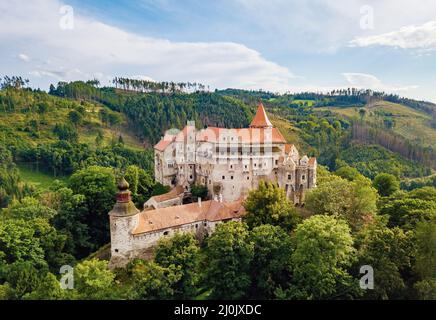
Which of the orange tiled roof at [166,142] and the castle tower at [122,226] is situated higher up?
the orange tiled roof at [166,142]

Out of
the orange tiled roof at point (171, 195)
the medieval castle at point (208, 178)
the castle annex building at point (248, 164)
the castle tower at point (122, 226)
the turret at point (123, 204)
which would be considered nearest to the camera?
the turret at point (123, 204)

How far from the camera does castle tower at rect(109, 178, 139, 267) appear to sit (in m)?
47.9

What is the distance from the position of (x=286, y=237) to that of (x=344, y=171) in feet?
163

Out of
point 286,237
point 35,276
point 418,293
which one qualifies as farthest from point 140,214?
point 418,293

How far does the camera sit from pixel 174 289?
39.4 metres

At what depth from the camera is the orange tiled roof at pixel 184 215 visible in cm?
5088

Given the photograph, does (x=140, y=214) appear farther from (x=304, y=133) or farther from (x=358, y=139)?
(x=358, y=139)

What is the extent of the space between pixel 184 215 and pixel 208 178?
1394 cm

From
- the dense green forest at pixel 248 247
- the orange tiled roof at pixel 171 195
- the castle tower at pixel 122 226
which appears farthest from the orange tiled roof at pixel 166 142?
the castle tower at pixel 122 226

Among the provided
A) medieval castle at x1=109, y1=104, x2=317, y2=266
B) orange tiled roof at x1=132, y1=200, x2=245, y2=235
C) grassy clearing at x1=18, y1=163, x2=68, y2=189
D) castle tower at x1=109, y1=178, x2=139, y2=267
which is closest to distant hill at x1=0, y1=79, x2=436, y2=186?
grassy clearing at x1=18, y1=163, x2=68, y2=189

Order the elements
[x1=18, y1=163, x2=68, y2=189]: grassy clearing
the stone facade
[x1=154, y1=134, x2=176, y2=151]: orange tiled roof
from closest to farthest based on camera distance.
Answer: the stone facade, [x1=154, y1=134, x2=176, y2=151]: orange tiled roof, [x1=18, y1=163, x2=68, y2=189]: grassy clearing

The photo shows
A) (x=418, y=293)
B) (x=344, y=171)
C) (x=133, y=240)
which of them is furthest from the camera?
(x=344, y=171)

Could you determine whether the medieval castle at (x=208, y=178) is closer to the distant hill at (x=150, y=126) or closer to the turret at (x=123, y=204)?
the turret at (x=123, y=204)

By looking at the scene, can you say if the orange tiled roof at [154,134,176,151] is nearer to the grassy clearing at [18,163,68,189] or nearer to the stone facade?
the stone facade
